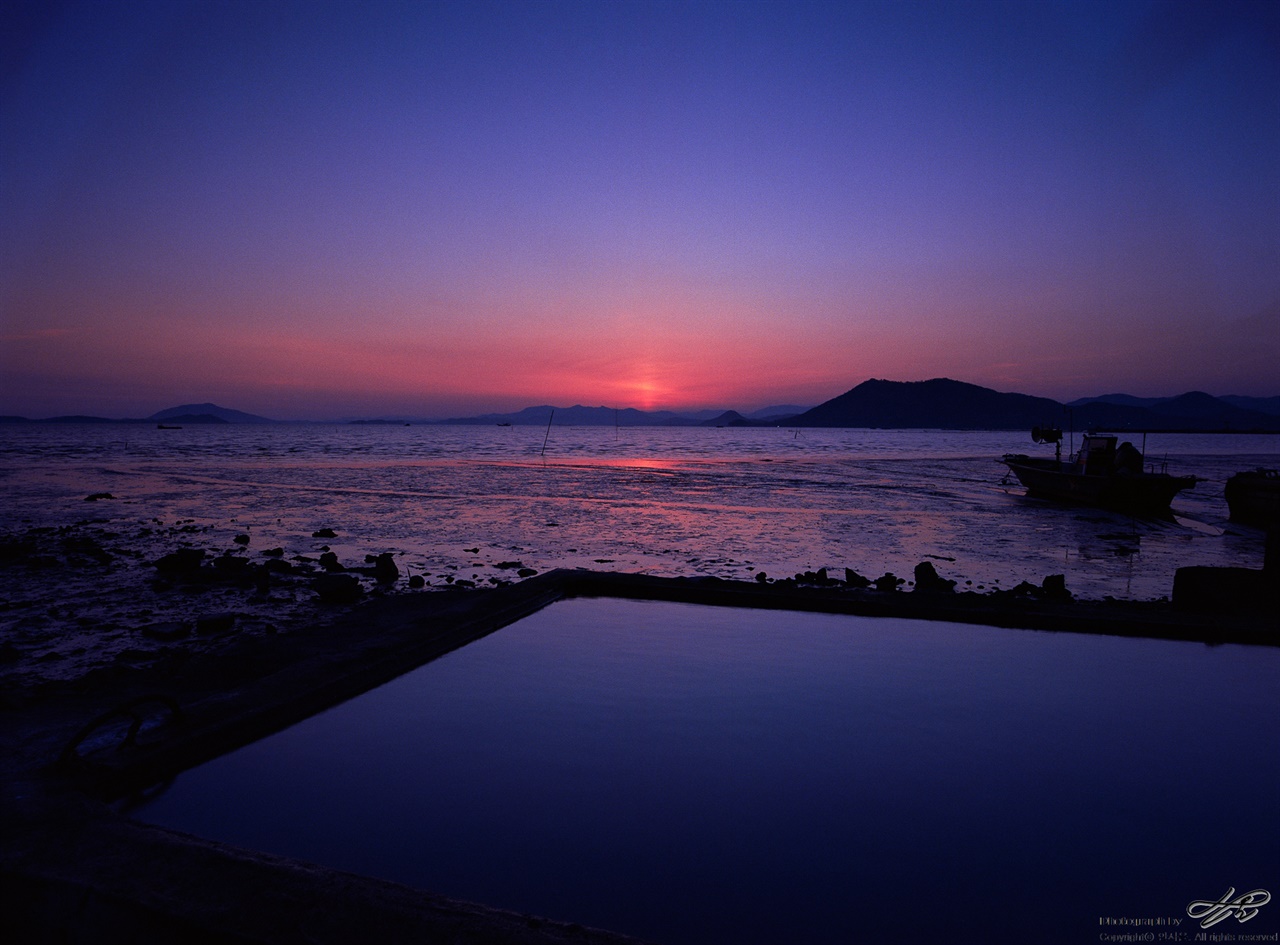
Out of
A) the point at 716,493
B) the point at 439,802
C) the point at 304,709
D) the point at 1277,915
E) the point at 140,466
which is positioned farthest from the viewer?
the point at 140,466

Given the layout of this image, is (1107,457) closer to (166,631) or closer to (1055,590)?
(1055,590)

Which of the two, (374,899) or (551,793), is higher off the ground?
(374,899)

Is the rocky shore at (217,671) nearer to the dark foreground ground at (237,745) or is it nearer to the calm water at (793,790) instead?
the dark foreground ground at (237,745)

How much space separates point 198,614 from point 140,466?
44828 mm

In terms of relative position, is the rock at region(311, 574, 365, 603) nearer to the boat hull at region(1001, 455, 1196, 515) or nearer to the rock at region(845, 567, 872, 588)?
the rock at region(845, 567, 872, 588)

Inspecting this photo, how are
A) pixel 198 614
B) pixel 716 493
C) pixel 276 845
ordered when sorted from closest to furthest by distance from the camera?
pixel 276 845, pixel 198 614, pixel 716 493

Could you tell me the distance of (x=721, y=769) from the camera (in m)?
5.09

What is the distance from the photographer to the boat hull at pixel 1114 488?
1048 inches

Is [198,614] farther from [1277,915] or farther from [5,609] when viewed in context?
[1277,915]

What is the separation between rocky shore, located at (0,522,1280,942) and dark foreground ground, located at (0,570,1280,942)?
13mm

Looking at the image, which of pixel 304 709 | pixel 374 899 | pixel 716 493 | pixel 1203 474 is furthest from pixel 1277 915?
pixel 1203 474
